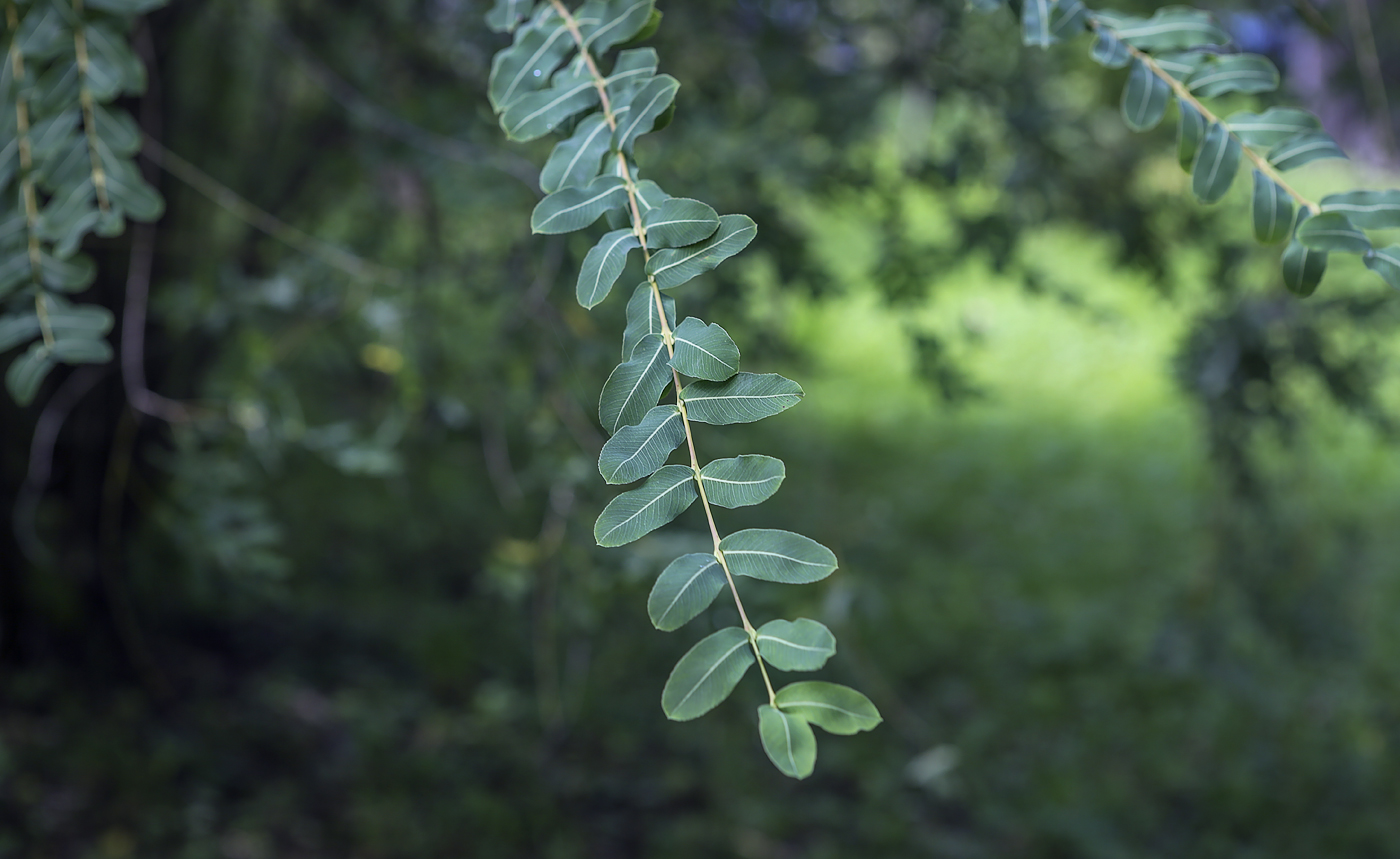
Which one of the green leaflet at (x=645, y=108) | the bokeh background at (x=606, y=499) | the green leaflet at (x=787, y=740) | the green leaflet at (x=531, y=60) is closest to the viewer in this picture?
the green leaflet at (x=787, y=740)

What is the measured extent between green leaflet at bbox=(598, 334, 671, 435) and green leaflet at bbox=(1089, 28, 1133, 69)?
0.38 metres

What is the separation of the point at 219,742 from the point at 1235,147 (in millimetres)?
2741

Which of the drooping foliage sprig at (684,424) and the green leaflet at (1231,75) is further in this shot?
the green leaflet at (1231,75)

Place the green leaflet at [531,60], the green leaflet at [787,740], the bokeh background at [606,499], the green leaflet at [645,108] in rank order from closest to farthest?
1. the green leaflet at [787,740]
2. the green leaflet at [645,108]
3. the green leaflet at [531,60]
4. the bokeh background at [606,499]

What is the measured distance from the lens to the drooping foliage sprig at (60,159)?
2.57 ft

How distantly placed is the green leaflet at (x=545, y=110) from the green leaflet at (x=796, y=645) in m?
0.32

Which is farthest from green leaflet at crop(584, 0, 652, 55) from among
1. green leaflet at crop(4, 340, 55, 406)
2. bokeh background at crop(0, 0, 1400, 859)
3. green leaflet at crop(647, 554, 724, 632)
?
bokeh background at crop(0, 0, 1400, 859)

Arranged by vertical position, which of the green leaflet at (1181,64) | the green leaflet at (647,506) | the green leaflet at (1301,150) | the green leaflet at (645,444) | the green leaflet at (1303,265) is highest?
the green leaflet at (1181,64)

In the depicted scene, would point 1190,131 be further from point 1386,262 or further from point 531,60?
point 531,60

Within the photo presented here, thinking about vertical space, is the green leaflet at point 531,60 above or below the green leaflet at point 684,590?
above

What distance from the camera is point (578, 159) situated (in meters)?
0.62

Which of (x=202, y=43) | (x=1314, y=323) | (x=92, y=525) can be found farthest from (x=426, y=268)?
(x=1314, y=323)

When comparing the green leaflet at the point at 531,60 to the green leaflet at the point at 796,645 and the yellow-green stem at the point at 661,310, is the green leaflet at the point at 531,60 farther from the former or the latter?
the green leaflet at the point at 796,645

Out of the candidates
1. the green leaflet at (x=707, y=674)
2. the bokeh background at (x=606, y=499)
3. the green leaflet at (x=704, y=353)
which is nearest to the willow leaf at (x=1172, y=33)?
the bokeh background at (x=606, y=499)
